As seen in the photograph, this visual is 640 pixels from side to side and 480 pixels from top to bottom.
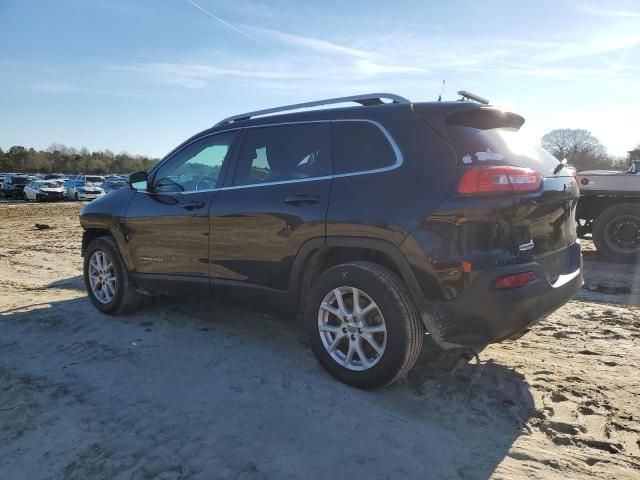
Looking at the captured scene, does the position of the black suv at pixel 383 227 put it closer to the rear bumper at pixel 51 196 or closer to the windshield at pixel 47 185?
the rear bumper at pixel 51 196

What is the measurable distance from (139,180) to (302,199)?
83.4 inches

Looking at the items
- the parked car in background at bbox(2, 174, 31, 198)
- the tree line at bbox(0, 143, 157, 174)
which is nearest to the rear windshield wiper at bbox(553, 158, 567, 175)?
the parked car in background at bbox(2, 174, 31, 198)

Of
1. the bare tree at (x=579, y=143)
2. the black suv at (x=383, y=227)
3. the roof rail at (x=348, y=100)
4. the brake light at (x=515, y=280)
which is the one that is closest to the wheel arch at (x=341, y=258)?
the black suv at (x=383, y=227)

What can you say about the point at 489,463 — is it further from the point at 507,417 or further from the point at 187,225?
the point at 187,225

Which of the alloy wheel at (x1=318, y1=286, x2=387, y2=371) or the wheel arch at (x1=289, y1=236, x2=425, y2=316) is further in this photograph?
the alloy wheel at (x1=318, y1=286, x2=387, y2=371)

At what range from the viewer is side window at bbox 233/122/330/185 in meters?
3.46

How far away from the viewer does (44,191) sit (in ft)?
101

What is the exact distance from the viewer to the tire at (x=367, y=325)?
294cm

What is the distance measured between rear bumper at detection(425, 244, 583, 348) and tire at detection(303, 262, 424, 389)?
18 centimetres

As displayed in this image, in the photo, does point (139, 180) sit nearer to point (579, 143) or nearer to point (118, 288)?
point (118, 288)

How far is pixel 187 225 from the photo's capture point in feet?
13.7

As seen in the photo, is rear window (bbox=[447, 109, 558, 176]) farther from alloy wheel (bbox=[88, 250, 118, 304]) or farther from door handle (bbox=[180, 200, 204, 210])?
alloy wheel (bbox=[88, 250, 118, 304])

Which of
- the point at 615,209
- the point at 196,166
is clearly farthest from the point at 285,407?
the point at 615,209

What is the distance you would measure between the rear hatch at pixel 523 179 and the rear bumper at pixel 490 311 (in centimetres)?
17
